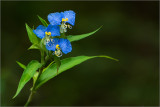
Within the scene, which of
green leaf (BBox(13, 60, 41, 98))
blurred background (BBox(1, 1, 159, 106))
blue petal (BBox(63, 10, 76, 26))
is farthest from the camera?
blurred background (BBox(1, 1, 159, 106))

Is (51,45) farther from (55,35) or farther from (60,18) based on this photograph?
(60,18)

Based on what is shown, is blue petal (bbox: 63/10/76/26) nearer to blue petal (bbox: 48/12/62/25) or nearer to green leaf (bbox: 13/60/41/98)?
blue petal (bbox: 48/12/62/25)

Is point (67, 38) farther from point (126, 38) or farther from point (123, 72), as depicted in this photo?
point (126, 38)

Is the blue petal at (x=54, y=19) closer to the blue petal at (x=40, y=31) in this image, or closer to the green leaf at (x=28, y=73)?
the blue petal at (x=40, y=31)

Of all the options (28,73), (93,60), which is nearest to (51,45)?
(28,73)

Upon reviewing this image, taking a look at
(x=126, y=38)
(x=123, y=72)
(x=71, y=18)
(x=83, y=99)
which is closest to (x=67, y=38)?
(x=71, y=18)

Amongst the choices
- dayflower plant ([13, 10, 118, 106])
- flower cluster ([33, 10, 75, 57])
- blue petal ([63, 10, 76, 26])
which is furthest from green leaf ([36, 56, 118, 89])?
blue petal ([63, 10, 76, 26])

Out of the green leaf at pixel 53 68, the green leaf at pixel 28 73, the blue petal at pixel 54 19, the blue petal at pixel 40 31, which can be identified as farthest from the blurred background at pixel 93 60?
the blue petal at pixel 54 19

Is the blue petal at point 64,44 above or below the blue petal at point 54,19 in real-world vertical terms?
below
